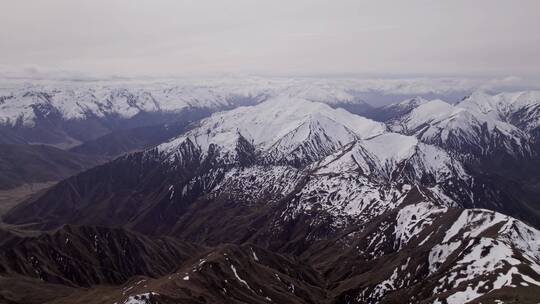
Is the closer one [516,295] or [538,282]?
[516,295]

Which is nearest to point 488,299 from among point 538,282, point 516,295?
point 516,295

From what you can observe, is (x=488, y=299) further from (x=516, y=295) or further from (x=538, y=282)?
(x=538, y=282)
